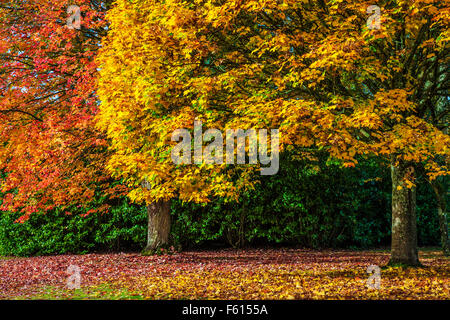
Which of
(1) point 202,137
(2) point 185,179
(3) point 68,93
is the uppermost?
(3) point 68,93

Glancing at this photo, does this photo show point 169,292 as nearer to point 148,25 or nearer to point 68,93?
point 148,25

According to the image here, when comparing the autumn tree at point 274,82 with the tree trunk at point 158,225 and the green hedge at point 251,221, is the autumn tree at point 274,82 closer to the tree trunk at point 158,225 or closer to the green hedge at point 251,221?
the tree trunk at point 158,225

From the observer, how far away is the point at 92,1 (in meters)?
12.8

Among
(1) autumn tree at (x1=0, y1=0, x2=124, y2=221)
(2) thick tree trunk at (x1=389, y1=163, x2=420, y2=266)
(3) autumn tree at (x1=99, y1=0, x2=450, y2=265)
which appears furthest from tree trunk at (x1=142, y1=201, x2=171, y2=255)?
(2) thick tree trunk at (x1=389, y1=163, x2=420, y2=266)

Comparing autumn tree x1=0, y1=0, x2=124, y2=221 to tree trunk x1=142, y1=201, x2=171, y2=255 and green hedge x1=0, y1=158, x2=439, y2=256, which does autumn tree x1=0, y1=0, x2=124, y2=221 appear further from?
green hedge x1=0, y1=158, x2=439, y2=256

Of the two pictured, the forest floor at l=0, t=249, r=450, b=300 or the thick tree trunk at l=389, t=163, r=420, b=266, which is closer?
the forest floor at l=0, t=249, r=450, b=300

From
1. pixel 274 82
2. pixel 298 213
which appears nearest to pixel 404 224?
pixel 274 82

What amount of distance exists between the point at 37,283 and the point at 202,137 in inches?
177

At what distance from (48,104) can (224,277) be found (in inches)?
304

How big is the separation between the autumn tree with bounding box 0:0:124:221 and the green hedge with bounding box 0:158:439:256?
5.94 ft

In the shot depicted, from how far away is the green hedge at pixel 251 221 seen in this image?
13727mm

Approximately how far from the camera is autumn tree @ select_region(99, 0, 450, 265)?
689 cm

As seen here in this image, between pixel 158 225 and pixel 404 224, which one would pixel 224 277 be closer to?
pixel 404 224
